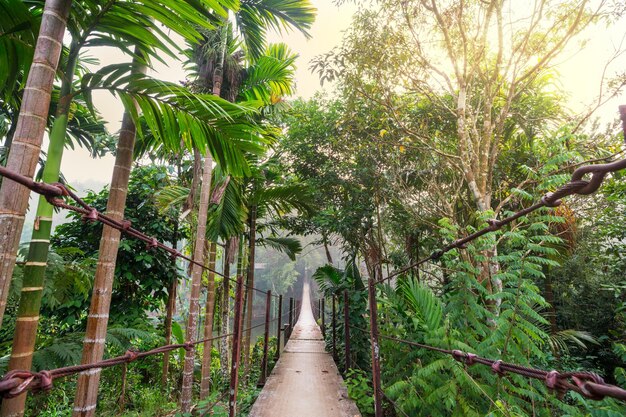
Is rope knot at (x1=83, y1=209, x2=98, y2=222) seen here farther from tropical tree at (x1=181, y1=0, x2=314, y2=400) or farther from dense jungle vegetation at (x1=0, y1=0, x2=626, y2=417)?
tropical tree at (x1=181, y1=0, x2=314, y2=400)

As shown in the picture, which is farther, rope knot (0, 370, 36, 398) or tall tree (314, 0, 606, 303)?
tall tree (314, 0, 606, 303)

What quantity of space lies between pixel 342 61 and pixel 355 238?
343 cm

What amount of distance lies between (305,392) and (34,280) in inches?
108

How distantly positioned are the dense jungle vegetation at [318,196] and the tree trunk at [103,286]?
A: 0.01 meters

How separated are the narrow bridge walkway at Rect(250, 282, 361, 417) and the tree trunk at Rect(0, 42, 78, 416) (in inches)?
72.6

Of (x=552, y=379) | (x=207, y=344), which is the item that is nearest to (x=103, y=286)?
(x=552, y=379)

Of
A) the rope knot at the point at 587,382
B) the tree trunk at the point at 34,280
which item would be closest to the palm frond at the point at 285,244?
the tree trunk at the point at 34,280

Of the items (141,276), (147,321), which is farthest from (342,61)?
(147,321)

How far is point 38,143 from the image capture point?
1349 millimetres

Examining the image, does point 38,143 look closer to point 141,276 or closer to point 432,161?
point 141,276

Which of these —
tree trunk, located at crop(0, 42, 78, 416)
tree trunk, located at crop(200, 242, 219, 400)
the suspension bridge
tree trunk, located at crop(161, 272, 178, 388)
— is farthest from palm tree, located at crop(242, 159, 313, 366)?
tree trunk, located at crop(0, 42, 78, 416)

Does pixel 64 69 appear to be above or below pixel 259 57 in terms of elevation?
below

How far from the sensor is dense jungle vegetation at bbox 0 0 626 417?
168 cm

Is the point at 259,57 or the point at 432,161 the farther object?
the point at 432,161
